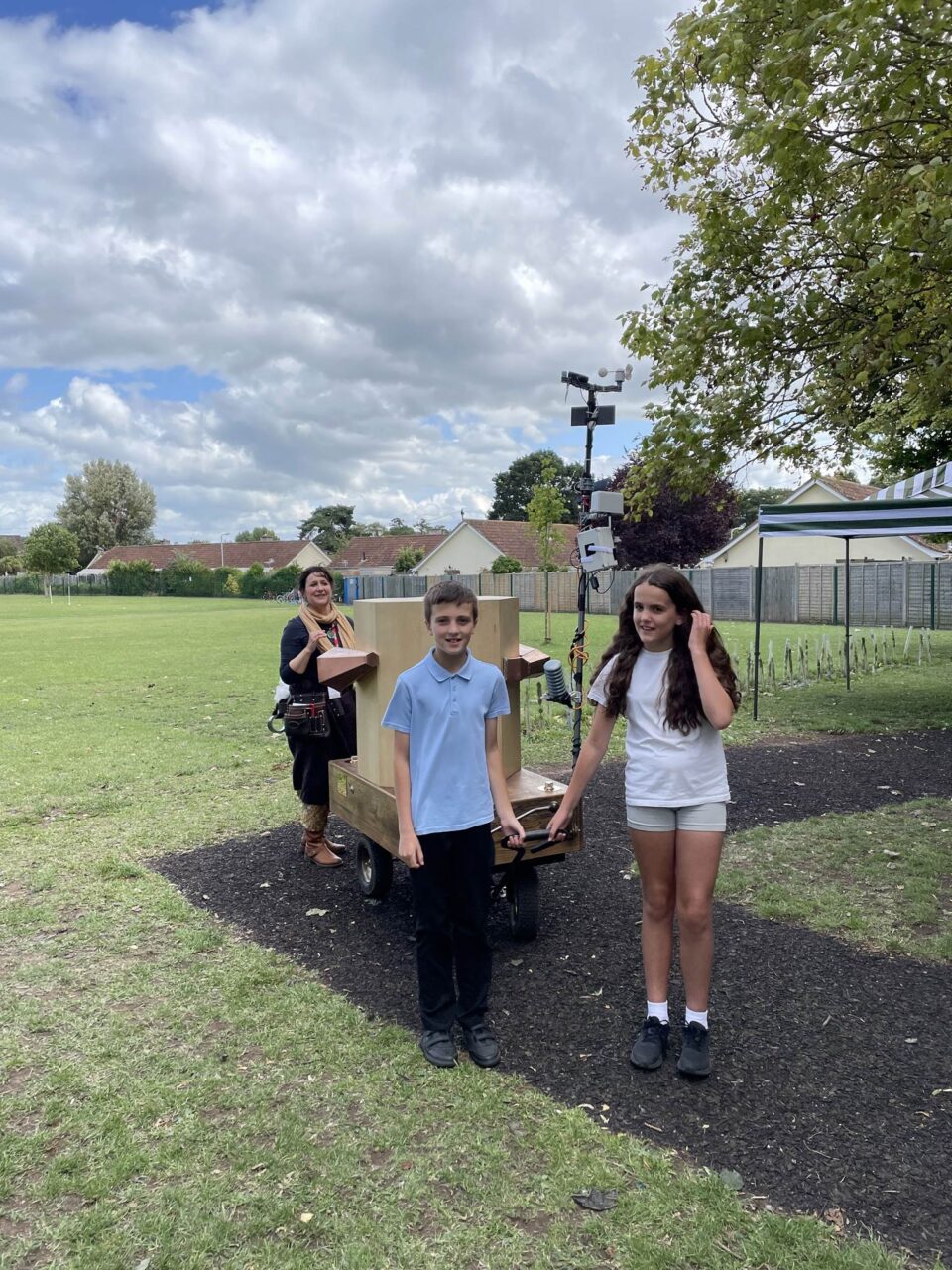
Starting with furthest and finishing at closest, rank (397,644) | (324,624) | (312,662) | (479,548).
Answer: (479,548), (324,624), (312,662), (397,644)

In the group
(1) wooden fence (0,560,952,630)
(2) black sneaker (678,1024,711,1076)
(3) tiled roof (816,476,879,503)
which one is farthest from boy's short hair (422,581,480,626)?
(3) tiled roof (816,476,879,503)

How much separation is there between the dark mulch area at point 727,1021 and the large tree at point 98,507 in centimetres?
10207

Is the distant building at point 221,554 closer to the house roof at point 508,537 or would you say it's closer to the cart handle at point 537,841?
the house roof at point 508,537

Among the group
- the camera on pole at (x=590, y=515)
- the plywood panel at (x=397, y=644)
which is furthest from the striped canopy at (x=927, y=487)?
the plywood panel at (x=397, y=644)

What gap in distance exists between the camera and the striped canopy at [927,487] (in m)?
8.77

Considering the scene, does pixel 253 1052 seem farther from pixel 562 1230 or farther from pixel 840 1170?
pixel 840 1170

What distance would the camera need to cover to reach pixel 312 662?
5328 mm

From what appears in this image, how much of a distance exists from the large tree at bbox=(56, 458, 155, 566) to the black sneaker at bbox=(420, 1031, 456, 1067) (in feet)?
342

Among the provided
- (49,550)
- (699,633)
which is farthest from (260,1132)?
(49,550)

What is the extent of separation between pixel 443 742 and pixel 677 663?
88cm

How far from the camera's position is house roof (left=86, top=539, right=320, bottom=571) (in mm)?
89688

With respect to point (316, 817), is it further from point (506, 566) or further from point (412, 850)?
point (506, 566)

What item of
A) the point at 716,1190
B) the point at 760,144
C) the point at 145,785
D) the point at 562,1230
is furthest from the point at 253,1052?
the point at 760,144

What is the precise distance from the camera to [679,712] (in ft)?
10.1
